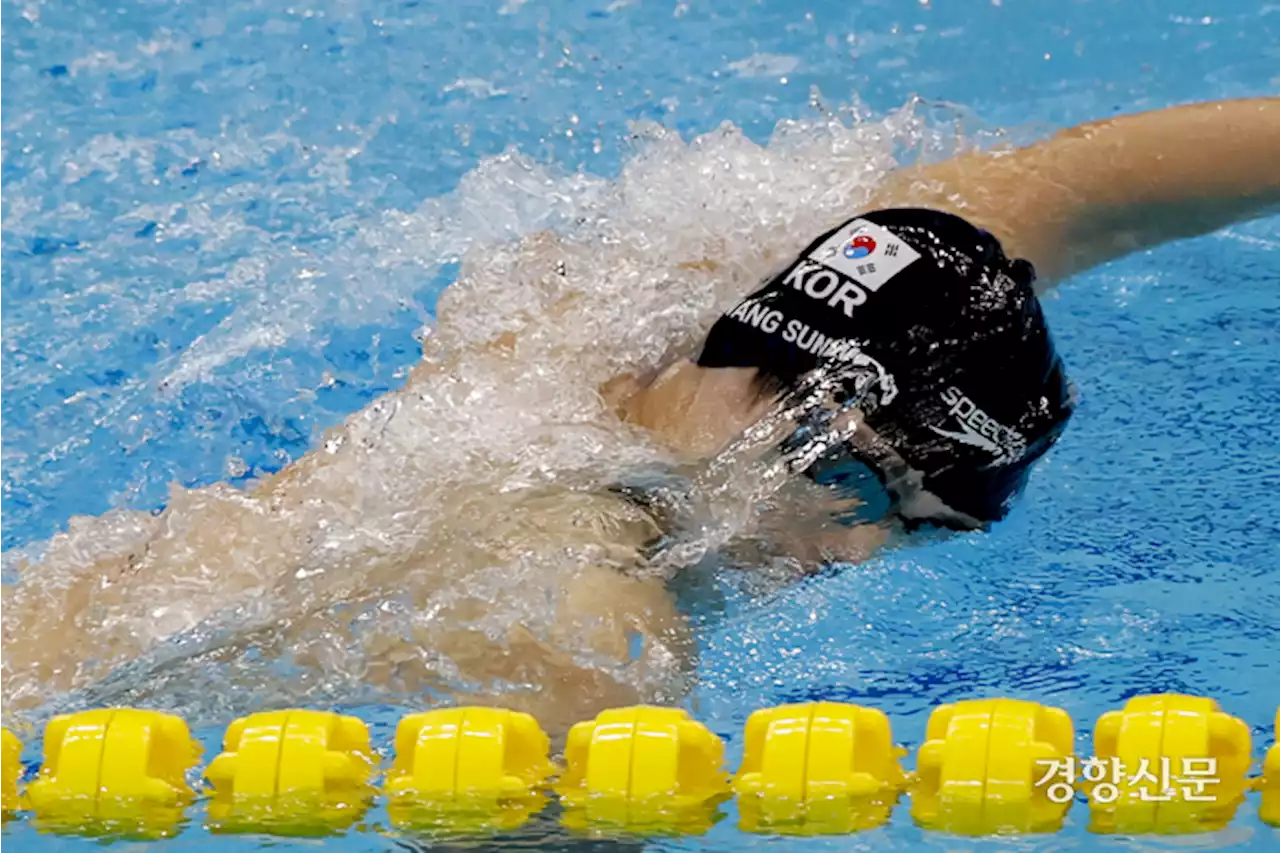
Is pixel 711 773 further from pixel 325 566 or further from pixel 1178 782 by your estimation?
pixel 325 566

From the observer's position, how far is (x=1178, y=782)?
68.5 inches

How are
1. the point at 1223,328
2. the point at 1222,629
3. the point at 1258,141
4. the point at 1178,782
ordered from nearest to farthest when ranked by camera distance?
the point at 1178,782
the point at 1258,141
the point at 1222,629
the point at 1223,328

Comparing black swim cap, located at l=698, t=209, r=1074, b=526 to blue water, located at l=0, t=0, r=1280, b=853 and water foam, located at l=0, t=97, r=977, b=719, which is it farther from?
blue water, located at l=0, t=0, r=1280, b=853

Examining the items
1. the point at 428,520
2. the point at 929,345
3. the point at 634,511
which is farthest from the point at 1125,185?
the point at 428,520

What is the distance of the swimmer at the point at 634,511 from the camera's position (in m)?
2.05

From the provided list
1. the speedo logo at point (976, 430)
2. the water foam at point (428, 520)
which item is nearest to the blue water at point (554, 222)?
the water foam at point (428, 520)

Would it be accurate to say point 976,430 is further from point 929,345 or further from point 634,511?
point 634,511

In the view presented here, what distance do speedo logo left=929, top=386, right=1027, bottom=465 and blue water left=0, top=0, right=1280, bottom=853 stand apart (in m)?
0.46

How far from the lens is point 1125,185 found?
2314 mm

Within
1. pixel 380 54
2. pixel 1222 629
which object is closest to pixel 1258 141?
pixel 1222 629

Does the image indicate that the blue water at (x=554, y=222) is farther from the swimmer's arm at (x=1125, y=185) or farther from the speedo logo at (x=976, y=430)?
the speedo logo at (x=976, y=430)

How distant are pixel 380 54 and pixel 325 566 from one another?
2.43 m

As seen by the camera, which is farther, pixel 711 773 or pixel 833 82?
pixel 833 82

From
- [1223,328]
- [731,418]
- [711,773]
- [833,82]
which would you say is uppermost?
[833,82]
